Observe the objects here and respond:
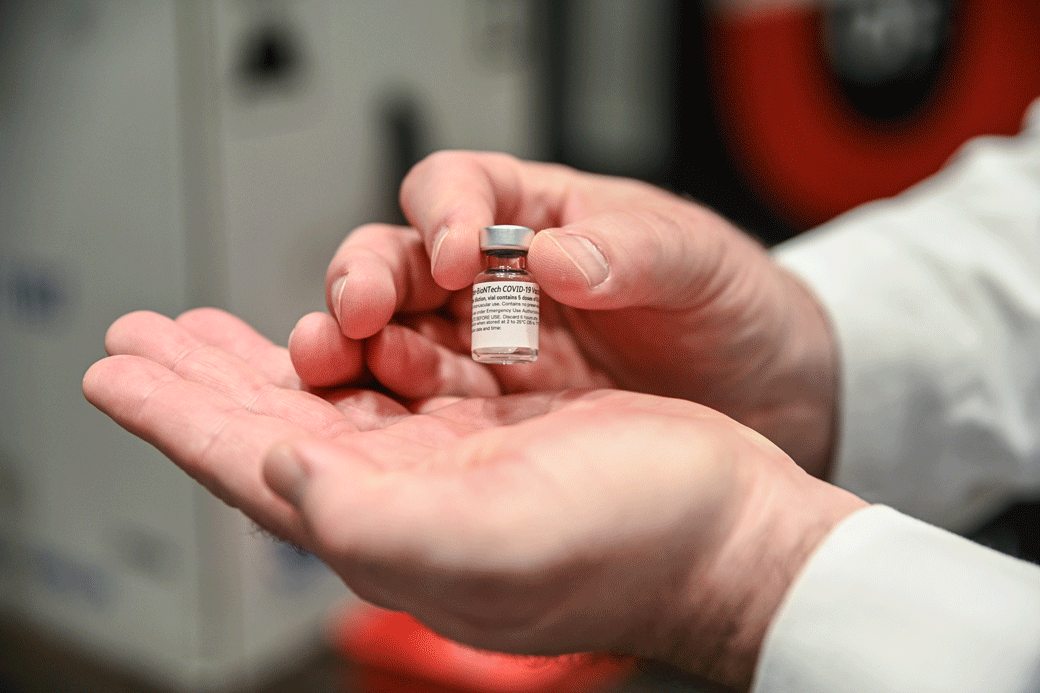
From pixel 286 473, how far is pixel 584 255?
0.34m

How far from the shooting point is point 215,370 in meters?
0.69

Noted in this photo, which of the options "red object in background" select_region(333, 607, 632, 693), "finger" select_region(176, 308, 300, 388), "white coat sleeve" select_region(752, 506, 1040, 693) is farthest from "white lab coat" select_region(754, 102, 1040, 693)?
"finger" select_region(176, 308, 300, 388)

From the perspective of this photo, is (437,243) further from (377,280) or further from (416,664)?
(416,664)

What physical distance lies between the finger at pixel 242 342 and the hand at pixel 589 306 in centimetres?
4

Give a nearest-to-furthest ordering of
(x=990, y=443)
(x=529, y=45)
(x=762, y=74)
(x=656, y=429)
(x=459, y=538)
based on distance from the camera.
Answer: (x=459, y=538) < (x=656, y=429) < (x=990, y=443) < (x=762, y=74) < (x=529, y=45)

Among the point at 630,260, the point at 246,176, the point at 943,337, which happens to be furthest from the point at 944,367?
the point at 246,176

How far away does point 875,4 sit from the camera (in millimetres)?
1642

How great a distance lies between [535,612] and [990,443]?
35.8 inches

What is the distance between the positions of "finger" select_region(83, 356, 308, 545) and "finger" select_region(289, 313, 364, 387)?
9 centimetres

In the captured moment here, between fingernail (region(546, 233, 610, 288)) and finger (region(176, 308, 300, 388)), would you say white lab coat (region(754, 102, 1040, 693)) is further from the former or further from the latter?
finger (region(176, 308, 300, 388))

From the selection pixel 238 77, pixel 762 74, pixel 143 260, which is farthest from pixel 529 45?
pixel 143 260

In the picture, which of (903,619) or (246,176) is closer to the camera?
(903,619)

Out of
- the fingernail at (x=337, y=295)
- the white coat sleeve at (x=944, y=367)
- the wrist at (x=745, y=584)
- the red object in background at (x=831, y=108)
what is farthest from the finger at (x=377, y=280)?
the red object in background at (x=831, y=108)

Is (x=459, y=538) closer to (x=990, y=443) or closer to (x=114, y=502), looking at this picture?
(x=990, y=443)
